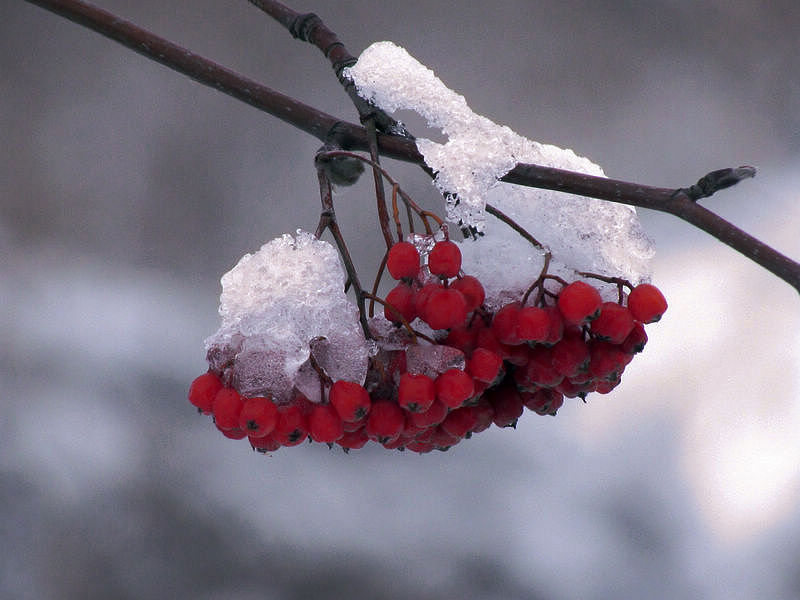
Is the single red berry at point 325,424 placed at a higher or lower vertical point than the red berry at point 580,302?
lower

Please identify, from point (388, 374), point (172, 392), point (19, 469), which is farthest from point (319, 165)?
point (19, 469)

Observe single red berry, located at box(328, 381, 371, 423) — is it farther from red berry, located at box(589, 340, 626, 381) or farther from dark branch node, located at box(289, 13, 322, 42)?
dark branch node, located at box(289, 13, 322, 42)

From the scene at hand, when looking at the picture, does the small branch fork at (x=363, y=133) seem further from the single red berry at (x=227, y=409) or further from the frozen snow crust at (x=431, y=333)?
the single red berry at (x=227, y=409)

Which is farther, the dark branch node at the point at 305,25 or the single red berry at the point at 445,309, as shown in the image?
the dark branch node at the point at 305,25

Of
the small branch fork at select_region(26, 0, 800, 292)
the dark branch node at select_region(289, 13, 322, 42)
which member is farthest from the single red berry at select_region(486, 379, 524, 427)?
the dark branch node at select_region(289, 13, 322, 42)

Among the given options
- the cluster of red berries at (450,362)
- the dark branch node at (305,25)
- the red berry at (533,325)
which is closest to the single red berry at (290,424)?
the cluster of red berries at (450,362)

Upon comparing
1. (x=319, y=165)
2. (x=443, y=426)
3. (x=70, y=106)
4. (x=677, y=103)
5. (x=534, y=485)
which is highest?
(x=677, y=103)

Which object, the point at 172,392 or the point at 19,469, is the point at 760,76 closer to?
the point at 172,392

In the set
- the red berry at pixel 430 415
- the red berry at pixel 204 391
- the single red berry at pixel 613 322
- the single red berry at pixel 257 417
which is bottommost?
the single red berry at pixel 257 417

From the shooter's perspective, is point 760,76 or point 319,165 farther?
point 760,76
